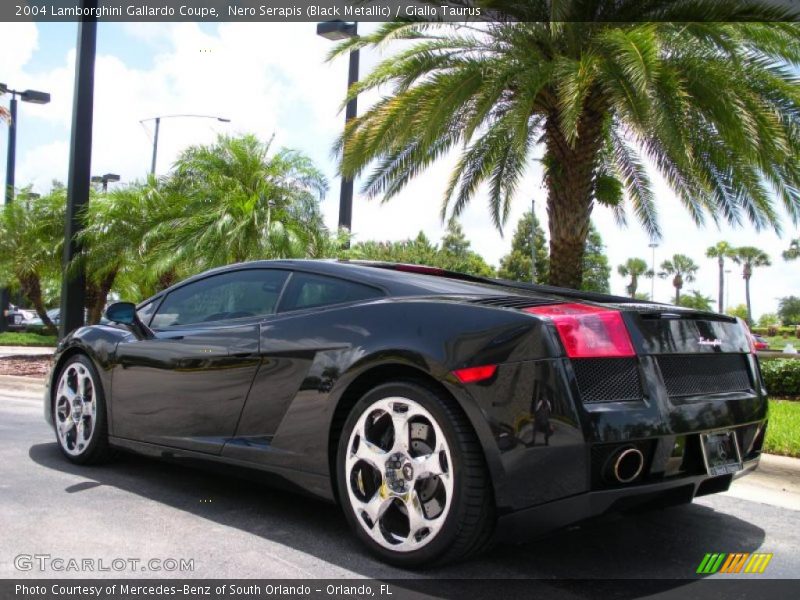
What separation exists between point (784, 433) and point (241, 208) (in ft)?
31.0

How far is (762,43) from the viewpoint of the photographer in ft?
30.4

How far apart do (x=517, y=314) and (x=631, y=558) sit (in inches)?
49.1

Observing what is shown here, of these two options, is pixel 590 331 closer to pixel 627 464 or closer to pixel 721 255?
pixel 627 464

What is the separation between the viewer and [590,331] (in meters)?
2.88

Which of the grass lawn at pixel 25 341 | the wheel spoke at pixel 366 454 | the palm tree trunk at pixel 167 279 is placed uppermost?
the palm tree trunk at pixel 167 279

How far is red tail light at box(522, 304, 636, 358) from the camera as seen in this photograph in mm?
2826

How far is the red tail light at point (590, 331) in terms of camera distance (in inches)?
111

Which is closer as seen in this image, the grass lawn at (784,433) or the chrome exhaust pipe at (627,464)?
the chrome exhaust pipe at (627,464)

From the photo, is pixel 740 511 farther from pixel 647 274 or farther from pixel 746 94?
pixel 647 274

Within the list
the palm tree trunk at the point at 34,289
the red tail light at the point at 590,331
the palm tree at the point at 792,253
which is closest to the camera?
the red tail light at the point at 590,331

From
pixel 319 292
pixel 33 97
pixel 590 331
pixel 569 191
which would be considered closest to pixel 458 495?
pixel 590 331

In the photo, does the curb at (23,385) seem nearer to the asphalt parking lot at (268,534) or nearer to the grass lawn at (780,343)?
the asphalt parking lot at (268,534)

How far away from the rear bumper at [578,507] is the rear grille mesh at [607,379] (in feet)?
1.09

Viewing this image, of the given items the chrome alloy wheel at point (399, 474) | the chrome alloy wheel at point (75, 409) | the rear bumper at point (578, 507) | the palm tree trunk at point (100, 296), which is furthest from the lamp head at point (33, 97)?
the rear bumper at point (578, 507)
